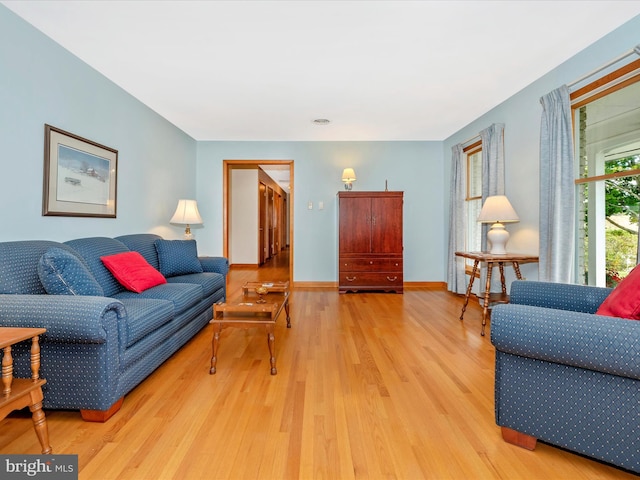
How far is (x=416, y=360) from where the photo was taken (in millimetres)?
2396

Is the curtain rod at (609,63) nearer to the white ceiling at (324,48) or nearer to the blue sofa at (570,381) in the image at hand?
the white ceiling at (324,48)

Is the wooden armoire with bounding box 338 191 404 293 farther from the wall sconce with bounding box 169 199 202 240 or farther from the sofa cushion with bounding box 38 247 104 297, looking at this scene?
the sofa cushion with bounding box 38 247 104 297

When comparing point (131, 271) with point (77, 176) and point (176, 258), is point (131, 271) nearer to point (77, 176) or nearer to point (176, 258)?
point (176, 258)

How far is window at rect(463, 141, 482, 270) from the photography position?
173 inches

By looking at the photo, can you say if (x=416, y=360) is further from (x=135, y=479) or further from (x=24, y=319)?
(x=24, y=319)

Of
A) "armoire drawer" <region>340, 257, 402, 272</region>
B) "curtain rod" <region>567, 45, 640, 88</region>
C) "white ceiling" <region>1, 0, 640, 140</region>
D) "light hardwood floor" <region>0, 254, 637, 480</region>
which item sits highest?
"white ceiling" <region>1, 0, 640, 140</region>

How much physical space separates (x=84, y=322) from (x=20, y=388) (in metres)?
0.32

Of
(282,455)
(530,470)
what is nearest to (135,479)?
(282,455)

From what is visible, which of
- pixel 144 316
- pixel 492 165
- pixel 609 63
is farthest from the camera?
pixel 492 165

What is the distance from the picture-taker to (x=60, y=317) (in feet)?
4.91

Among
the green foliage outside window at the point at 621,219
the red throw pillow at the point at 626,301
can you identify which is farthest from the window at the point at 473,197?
the red throw pillow at the point at 626,301

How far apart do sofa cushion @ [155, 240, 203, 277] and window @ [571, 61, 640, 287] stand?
12.1 ft

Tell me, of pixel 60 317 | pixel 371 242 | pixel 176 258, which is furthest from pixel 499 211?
pixel 60 317

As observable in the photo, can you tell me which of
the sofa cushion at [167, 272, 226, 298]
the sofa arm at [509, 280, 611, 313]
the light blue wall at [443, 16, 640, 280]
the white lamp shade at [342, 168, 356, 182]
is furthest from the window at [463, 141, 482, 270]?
the sofa cushion at [167, 272, 226, 298]
